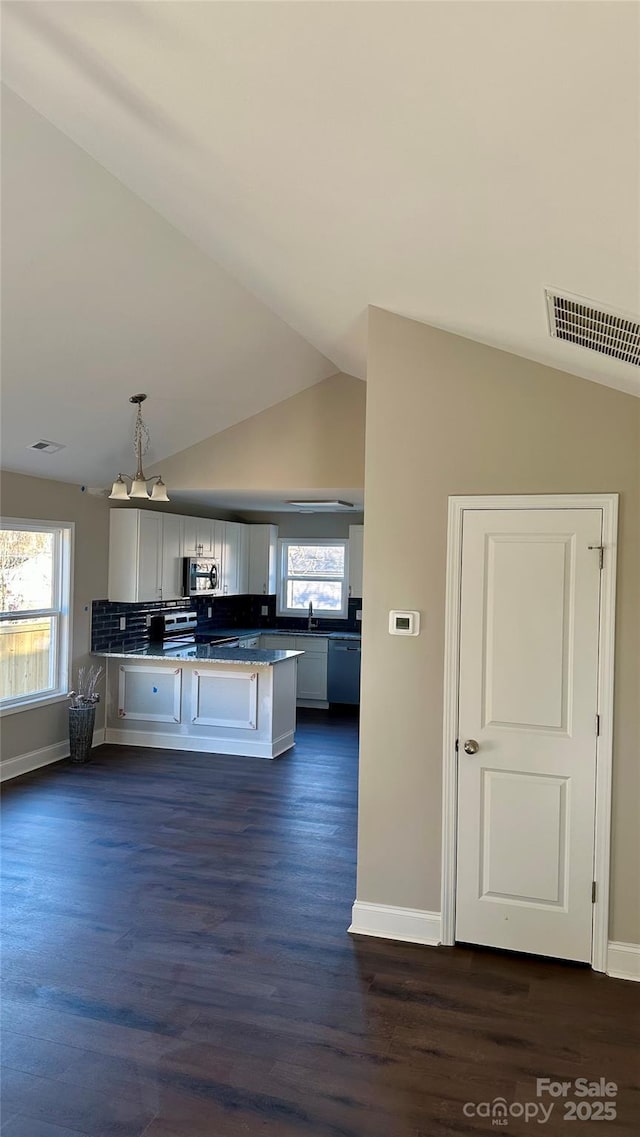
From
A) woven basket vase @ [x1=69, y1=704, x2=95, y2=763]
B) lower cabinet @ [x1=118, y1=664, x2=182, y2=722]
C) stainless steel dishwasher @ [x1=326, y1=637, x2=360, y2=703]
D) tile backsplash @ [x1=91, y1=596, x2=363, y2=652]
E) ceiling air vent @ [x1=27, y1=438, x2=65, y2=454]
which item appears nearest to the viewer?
ceiling air vent @ [x1=27, y1=438, x2=65, y2=454]

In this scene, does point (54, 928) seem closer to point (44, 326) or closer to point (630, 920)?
point (630, 920)

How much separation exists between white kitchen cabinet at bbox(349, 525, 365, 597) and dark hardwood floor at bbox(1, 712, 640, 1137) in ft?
15.6

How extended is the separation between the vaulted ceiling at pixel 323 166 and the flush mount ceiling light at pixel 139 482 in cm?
88

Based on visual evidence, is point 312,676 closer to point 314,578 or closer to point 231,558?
point 314,578

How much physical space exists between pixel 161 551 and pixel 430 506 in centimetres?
435

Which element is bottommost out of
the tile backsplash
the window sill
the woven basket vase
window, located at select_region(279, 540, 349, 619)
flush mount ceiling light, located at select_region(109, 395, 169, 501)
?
the woven basket vase

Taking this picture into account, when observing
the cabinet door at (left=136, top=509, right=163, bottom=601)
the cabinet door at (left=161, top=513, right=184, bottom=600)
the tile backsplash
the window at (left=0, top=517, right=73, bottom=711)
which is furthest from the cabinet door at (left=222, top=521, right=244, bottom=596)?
the window at (left=0, top=517, right=73, bottom=711)

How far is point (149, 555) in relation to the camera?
725 centimetres

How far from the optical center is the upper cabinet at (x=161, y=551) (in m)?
7.09

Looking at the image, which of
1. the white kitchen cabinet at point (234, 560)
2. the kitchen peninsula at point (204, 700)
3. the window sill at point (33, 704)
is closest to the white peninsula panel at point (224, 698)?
the kitchen peninsula at point (204, 700)

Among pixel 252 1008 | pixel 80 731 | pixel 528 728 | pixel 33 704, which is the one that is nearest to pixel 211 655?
pixel 80 731

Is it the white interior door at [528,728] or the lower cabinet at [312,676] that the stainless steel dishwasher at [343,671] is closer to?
the lower cabinet at [312,676]

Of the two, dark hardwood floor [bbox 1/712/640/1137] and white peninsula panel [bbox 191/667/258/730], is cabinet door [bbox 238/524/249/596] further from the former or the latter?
dark hardwood floor [bbox 1/712/640/1137]

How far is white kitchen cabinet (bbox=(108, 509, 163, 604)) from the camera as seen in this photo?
279 inches
